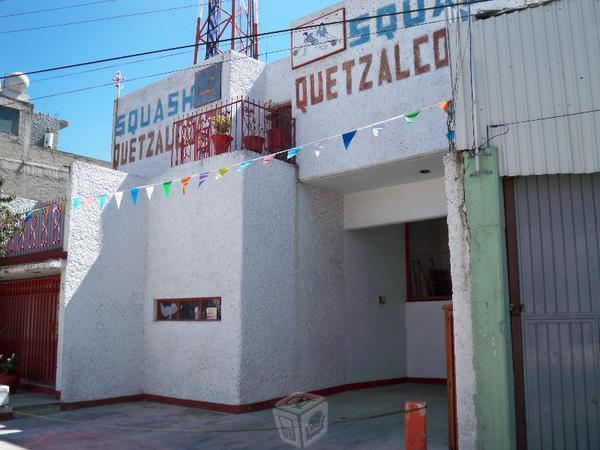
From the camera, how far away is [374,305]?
12609mm

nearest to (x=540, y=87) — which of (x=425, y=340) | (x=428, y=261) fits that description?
(x=428, y=261)

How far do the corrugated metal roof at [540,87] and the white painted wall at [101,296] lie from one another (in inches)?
297

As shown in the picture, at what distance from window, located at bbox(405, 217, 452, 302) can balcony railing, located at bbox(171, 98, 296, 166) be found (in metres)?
4.15

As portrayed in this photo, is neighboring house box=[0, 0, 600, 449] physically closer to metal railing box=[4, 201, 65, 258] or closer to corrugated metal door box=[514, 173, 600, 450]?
metal railing box=[4, 201, 65, 258]

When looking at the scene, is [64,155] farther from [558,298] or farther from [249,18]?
[558,298]

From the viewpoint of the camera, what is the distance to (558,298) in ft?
18.2

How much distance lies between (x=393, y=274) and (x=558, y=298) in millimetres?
7759

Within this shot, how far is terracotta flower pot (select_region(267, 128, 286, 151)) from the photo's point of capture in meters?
11.3

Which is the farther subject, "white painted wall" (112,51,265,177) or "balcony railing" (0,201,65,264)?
"white painted wall" (112,51,265,177)

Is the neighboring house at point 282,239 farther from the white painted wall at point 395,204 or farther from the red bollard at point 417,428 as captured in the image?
the red bollard at point 417,428

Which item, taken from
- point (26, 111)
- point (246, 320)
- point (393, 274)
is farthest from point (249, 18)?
point (26, 111)

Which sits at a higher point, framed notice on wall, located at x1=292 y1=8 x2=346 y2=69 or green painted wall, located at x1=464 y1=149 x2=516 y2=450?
framed notice on wall, located at x1=292 y1=8 x2=346 y2=69

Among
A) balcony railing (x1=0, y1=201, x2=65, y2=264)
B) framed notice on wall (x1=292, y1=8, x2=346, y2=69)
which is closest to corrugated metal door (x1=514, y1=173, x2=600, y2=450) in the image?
framed notice on wall (x1=292, y1=8, x2=346, y2=69)

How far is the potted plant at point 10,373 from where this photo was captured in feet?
39.3
